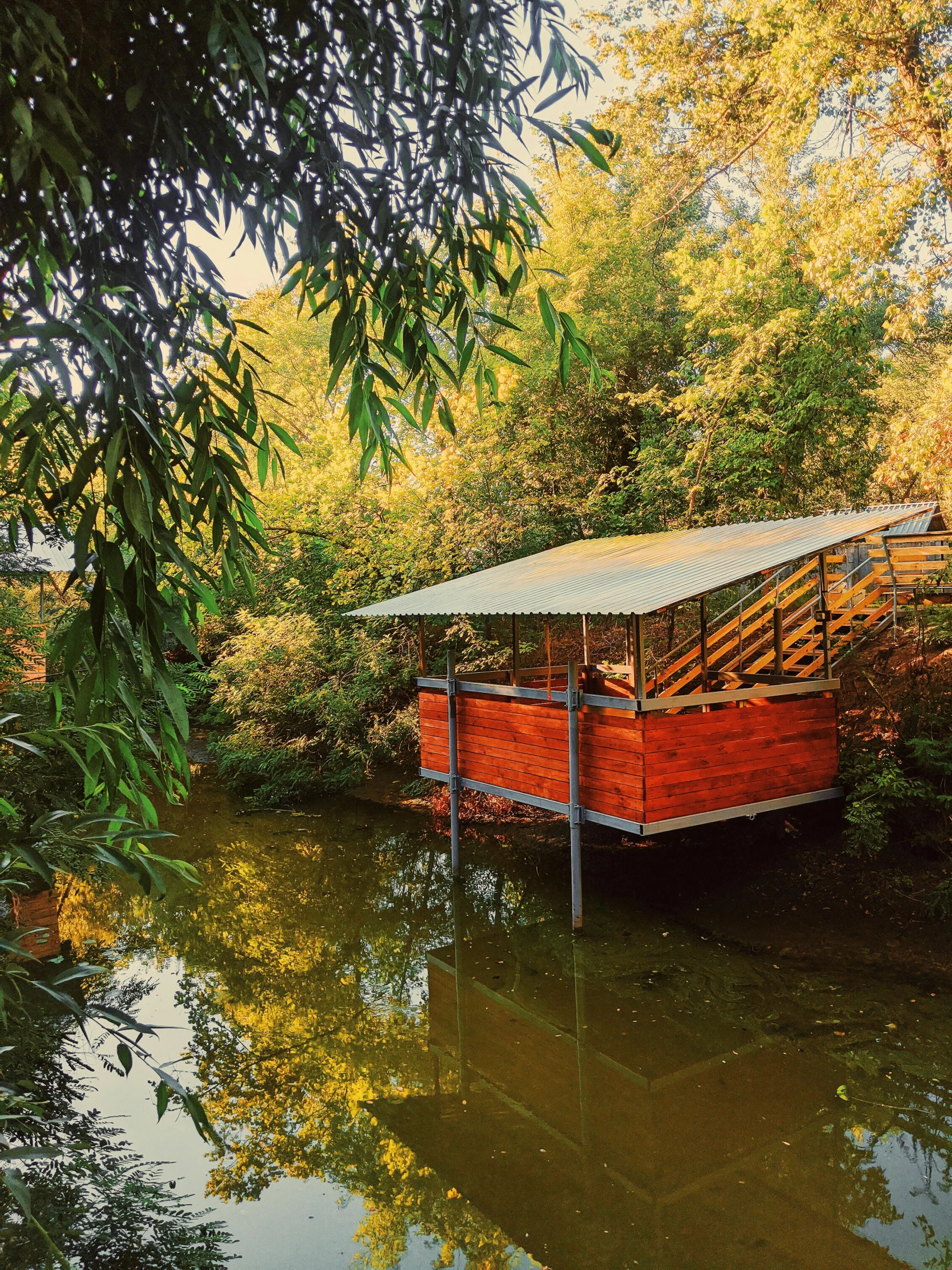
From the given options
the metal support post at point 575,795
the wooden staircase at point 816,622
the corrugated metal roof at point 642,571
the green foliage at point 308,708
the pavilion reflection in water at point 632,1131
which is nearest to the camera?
the pavilion reflection in water at point 632,1131

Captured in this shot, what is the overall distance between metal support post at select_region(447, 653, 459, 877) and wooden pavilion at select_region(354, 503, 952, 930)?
2 cm

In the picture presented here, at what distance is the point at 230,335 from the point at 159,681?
0.97 meters

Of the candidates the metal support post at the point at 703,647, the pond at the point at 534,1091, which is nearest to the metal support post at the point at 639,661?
the metal support post at the point at 703,647

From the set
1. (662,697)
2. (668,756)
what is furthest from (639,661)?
(668,756)

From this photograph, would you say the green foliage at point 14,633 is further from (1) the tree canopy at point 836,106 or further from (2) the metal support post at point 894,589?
(1) the tree canopy at point 836,106

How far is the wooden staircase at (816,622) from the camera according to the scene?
9172 mm

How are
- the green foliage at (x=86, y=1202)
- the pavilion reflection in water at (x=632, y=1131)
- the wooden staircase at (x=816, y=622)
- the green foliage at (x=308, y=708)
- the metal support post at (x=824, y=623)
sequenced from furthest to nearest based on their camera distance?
the green foliage at (x=308, y=708) < the wooden staircase at (x=816, y=622) < the metal support post at (x=824, y=623) < the pavilion reflection in water at (x=632, y=1131) < the green foliage at (x=86, y=1202)

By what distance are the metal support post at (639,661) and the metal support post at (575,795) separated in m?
0.67

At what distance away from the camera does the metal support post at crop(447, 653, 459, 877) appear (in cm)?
984

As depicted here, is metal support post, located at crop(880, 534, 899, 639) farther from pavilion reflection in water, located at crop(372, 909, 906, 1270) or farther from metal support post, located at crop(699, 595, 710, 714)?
pavilion reflection in water, located at crop(372, 909, 906, 1270)

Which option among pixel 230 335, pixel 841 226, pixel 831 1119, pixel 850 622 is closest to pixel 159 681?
pixel 230 335

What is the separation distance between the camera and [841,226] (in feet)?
36.7

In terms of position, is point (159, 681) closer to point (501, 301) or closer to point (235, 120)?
point (235, 120)

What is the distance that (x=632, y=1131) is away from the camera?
16.4 feet
